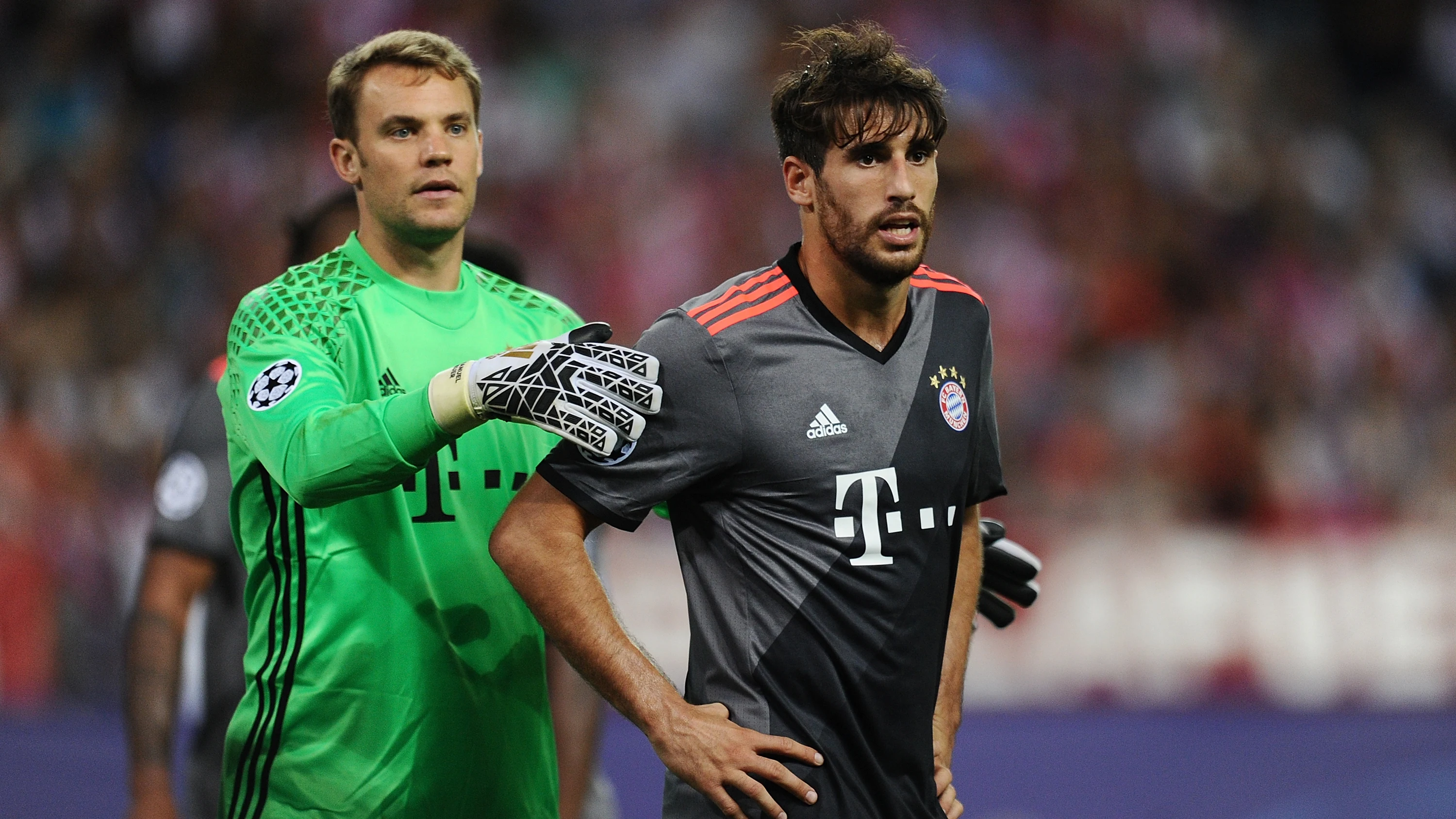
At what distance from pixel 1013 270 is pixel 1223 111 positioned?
6.94 ft

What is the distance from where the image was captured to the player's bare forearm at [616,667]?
295cm

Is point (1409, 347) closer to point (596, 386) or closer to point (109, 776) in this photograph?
point (109, 776)

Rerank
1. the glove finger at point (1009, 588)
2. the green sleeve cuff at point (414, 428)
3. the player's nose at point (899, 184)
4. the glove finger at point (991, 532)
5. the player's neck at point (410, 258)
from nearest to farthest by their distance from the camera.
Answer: the green sleeve cuff at point (414, 428) < the player's nose at point (899, 184) < the player's neck at point (410, 258) < the glove finger at point (991, 532) < the glove finger at point (1009, 588)

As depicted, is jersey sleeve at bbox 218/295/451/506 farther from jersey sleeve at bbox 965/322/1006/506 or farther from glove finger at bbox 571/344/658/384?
jersey sleeve at bbox 965/322/1006/506

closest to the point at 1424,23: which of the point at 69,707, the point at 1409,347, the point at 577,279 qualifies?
the point at 1409,347

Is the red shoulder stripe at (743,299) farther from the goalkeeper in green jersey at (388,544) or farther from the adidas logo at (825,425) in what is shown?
the goalkeeper in green jersey at (388,544)

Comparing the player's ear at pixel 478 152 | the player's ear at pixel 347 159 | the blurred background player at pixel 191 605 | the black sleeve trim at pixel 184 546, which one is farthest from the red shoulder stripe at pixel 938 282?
the black sleeve trim at pixel 184 546

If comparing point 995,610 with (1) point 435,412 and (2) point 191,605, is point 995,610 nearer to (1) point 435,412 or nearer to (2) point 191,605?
(1) point 435,412

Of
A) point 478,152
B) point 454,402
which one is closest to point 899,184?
point 454,402

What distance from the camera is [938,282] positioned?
3.48m

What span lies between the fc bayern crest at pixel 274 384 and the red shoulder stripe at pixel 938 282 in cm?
127

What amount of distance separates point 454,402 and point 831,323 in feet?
2.45

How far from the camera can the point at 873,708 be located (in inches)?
121

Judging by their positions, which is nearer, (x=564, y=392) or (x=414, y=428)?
(x=564, y=392)
